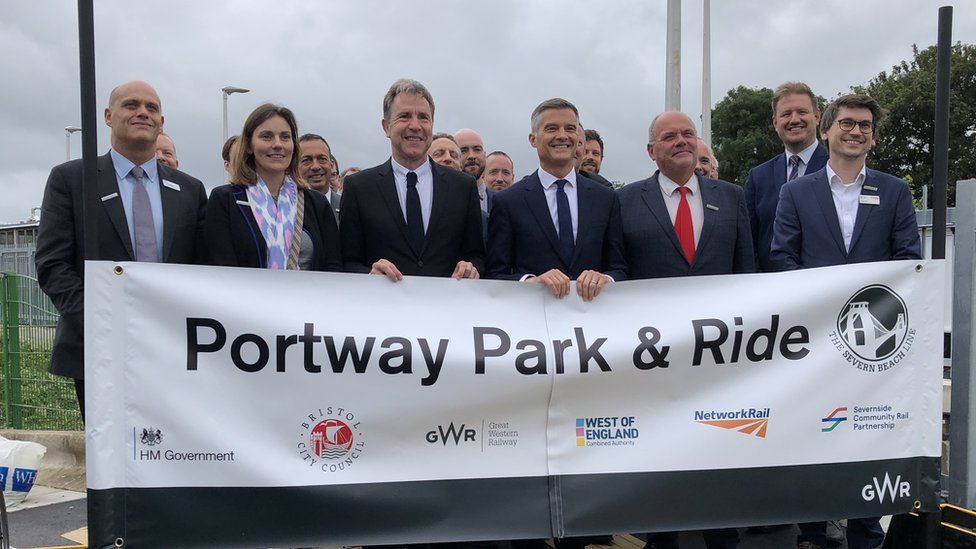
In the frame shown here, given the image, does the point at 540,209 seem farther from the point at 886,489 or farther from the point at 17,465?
the point at 17,465

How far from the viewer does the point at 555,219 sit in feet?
12.4

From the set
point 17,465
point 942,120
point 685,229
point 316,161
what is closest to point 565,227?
point 685,229

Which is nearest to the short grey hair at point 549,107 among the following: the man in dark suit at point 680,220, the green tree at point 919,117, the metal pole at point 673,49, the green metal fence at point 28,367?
the man in dark suit at point 680,220

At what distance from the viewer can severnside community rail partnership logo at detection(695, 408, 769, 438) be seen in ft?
11.3

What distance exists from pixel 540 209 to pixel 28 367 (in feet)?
17.1

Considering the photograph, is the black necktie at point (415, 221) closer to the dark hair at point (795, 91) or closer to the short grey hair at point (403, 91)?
the short grey hair at point (403, 91)

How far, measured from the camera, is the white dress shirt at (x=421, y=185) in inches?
148

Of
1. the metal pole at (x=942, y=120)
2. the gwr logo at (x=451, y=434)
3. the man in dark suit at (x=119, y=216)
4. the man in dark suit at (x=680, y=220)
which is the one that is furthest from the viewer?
the man in dark suit at (x=680, y=220)

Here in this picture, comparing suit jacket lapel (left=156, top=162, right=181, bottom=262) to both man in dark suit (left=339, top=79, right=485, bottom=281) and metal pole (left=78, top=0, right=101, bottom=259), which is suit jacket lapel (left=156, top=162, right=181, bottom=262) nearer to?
metal pole (left=78, top=0, right=101, bottom=259)

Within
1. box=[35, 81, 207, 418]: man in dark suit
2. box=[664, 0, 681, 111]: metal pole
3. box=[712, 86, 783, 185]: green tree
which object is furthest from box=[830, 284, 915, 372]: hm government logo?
box=[712, 86, 783, 185]: green tree

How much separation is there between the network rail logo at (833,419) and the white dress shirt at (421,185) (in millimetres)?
1959

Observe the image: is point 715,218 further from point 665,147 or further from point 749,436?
point 749,436

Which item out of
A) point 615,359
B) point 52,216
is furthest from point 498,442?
point 52,216

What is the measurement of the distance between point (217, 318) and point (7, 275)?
4760 millimetres
